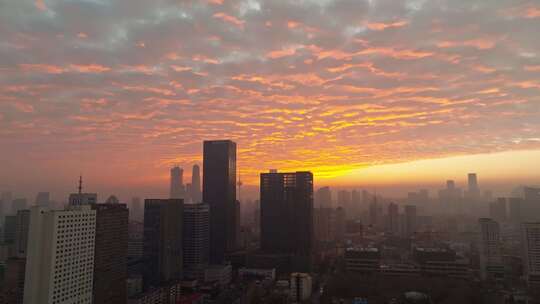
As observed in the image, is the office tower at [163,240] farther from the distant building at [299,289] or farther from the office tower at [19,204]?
the office tower at [19,204]

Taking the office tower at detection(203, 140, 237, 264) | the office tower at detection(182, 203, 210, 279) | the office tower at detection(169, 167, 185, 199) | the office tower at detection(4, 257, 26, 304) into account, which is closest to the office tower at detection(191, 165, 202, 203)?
the office tower at detection(169, 167, 185, 199)

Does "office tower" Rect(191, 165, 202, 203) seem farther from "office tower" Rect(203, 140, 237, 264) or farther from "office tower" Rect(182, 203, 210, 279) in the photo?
"office tower" Rect(182, 203, 210, 279)

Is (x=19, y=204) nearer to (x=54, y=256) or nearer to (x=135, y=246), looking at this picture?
(x=135, y=246)

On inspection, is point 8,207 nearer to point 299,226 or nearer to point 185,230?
point 185,230

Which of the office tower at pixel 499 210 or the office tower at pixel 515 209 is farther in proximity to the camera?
the office tower at pixel 499 210

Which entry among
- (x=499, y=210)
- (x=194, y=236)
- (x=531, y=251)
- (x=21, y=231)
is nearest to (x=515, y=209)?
(x=499, y=210)

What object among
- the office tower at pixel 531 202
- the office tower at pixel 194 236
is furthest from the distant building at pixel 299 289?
the office tower at pixel 531 202
